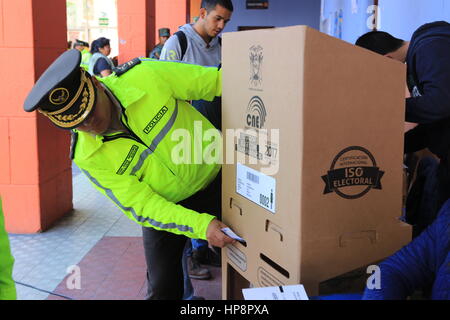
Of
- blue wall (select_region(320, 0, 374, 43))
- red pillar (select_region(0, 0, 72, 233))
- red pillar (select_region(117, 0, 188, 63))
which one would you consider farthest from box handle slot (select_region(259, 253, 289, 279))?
red pillar (select_region(117, 0, 188, 63))

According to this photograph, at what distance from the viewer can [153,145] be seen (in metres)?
1.83

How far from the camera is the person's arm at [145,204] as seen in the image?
1.76 metres

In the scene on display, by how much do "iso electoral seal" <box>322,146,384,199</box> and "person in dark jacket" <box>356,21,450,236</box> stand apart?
39 centimetres

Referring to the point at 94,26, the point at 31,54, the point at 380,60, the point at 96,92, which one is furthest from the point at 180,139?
the point at 94,26

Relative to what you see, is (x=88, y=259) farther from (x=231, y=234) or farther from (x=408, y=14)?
(x=408, y=14)

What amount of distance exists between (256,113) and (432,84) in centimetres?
58

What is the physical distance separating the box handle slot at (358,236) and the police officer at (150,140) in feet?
1.31

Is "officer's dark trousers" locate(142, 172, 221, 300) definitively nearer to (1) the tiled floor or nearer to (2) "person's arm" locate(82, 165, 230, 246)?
(2) "person's arm" locate(82, 165, 230, 246)

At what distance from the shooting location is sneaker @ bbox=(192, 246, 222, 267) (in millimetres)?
3186

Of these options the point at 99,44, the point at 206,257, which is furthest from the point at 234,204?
the point at 99,44

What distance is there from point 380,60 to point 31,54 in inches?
114

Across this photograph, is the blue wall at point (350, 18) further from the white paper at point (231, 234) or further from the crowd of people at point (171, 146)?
the white paper at point (231, 234)
